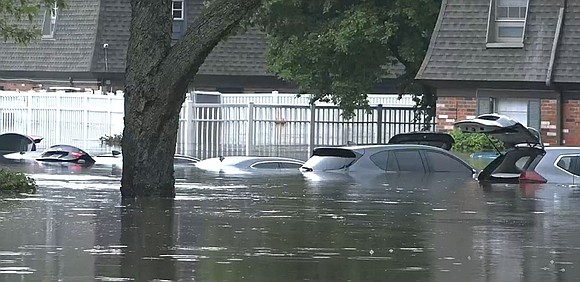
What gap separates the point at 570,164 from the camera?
73.0 feet

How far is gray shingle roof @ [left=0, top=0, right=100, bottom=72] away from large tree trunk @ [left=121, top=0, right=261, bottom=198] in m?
28.0

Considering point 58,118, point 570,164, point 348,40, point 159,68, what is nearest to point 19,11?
point 159,68

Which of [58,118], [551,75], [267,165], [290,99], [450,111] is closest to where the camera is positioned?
[267,165]

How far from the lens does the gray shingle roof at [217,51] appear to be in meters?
45.5

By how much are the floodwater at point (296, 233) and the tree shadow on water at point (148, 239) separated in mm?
14

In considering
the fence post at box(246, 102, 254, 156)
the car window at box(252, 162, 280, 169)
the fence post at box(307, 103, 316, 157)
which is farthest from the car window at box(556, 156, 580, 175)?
the fence post at box(246, 102, 254, 156)

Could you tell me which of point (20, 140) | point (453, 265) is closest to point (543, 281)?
point (453, 265)

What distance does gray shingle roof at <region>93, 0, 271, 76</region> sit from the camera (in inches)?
1790

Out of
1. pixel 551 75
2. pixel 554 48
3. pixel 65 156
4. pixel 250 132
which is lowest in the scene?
pixel 65 156

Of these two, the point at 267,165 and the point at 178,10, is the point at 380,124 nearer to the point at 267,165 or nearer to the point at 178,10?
the point at 267,165

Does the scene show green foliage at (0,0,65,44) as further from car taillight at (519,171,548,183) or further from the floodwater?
car taillight at (519,171,548,183)

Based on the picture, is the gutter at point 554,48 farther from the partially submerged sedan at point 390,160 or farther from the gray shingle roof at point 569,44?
the partially submerged sedan at point 390,160

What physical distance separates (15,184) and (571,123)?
57.7 feet

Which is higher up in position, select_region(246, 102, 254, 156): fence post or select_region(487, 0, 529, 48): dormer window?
select_region(487, 0, 529, 48): dormer window
